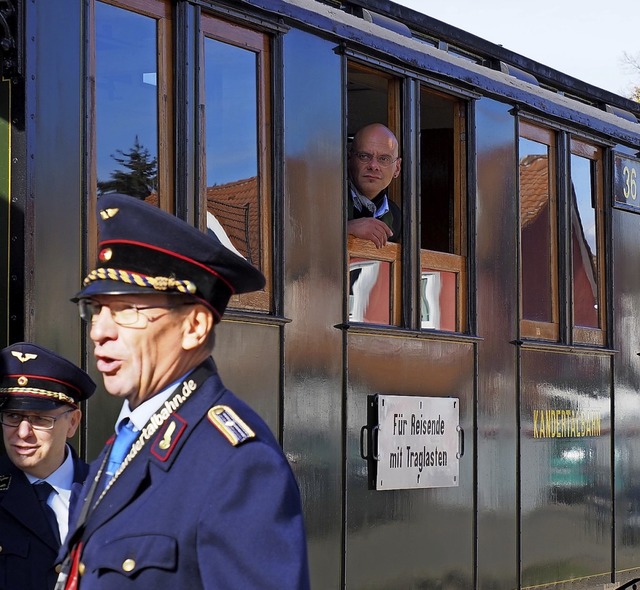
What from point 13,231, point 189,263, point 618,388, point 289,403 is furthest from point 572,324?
point 189,263

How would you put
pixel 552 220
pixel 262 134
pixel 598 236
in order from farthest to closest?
pixel 598 236, pixel 552 220, pixel 262 134

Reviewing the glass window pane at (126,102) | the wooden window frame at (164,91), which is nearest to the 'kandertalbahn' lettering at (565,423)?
the wooden window frame at (164,91)

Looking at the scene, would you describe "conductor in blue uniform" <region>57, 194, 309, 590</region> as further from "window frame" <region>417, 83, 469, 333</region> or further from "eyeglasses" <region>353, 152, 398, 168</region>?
"window frame" <region>417, 83, 469, 333</region>

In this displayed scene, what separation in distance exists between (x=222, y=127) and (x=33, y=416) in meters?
1.79

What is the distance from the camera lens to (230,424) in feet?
6.70

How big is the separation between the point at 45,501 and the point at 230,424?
1.50 metres

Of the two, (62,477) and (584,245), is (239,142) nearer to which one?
(62,477)

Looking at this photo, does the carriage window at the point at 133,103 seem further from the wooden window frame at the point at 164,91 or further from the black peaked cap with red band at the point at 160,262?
the black peaked cap with red band at the point at 160,262

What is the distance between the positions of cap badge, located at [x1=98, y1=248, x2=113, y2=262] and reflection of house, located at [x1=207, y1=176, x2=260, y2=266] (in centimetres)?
265

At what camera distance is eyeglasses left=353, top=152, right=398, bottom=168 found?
5.89m

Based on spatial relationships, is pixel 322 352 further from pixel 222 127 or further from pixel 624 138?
pixel 624 138

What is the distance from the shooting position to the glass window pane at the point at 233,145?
195 inches

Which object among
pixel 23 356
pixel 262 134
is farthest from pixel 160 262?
pixel 262 134

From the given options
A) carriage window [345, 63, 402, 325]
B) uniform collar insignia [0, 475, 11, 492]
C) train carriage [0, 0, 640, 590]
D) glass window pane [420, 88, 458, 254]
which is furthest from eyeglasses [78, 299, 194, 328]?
glass window pane [420, 88, 458, 254]
